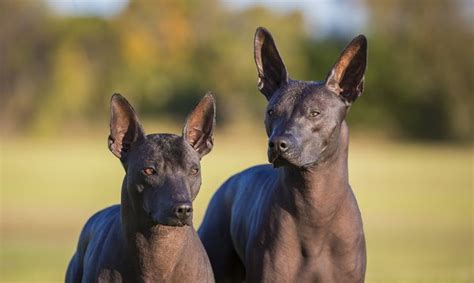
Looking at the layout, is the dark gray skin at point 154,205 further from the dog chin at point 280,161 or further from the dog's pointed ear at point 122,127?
the dog chin at point 280,161

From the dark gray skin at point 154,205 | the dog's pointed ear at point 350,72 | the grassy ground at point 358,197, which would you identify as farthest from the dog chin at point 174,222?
the grassy ground at point 358,197

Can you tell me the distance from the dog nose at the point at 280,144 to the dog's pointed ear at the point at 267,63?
98 centimetres

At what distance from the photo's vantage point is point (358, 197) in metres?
37.4

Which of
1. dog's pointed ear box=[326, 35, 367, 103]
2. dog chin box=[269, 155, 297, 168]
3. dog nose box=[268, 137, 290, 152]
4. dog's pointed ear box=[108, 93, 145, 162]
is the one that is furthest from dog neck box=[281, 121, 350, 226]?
dog's pointed ear box=[108, 93, 145, 162]

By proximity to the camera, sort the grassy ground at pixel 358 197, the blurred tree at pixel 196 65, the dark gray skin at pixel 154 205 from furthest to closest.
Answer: the blurred tree at pixel 196 65 → the grassy ground at pixel 358 197 → the dark gray skin at pixel 154 205

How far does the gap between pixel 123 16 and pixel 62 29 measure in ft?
25.8

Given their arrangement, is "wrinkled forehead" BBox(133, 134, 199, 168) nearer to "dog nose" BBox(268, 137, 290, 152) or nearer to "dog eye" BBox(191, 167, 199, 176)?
"dog eye" BBox(191, 167, 199, 176)

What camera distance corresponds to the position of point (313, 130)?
818 centimetres

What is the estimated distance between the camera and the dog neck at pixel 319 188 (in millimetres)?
8469

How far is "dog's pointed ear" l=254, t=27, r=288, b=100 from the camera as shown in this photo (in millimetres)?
8883

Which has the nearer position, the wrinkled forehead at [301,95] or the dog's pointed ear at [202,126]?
the dog's pointed ear at [202,126]

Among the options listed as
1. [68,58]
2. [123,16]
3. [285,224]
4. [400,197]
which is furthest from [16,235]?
[123,16]

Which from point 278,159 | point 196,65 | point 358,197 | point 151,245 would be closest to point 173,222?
point 151,245

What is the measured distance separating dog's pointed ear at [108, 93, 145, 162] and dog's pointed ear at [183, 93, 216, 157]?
0.34 metres
